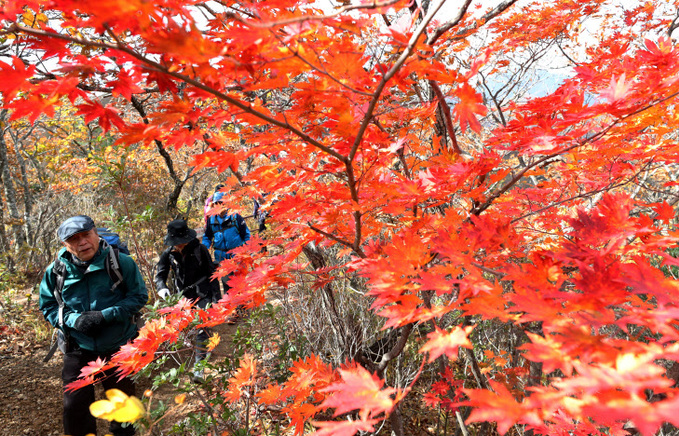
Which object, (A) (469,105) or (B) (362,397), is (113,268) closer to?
(B) (362,397)

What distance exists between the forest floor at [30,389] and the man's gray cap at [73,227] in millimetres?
2008

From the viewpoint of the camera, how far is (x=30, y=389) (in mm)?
3756

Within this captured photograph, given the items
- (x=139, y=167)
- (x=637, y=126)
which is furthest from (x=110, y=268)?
(x=139, y=167)

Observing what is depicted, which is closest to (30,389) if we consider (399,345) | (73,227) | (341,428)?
(73,227)

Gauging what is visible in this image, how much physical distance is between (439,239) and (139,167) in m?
8.21

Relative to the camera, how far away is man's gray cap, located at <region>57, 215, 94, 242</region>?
2264 millimetres

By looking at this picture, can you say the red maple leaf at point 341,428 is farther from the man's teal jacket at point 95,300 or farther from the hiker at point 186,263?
the hiker at point 186,263

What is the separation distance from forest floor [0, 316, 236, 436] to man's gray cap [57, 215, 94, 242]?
2.01 m

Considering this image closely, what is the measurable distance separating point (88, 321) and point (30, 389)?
8.41 feet

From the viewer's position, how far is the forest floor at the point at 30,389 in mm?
3264

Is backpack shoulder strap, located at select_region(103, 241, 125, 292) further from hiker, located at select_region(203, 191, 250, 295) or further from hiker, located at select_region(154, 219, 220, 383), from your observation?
hiker, located at select_region(203, 191, 250, 295)

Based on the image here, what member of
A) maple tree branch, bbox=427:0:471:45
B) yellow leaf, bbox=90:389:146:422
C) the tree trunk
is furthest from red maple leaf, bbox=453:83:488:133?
the tree trunk

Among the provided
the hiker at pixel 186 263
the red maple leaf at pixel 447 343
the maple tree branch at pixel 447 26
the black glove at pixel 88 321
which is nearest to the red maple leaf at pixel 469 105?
the maple tree branch at pixel 447 26

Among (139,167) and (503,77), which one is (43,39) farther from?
(139,167)
